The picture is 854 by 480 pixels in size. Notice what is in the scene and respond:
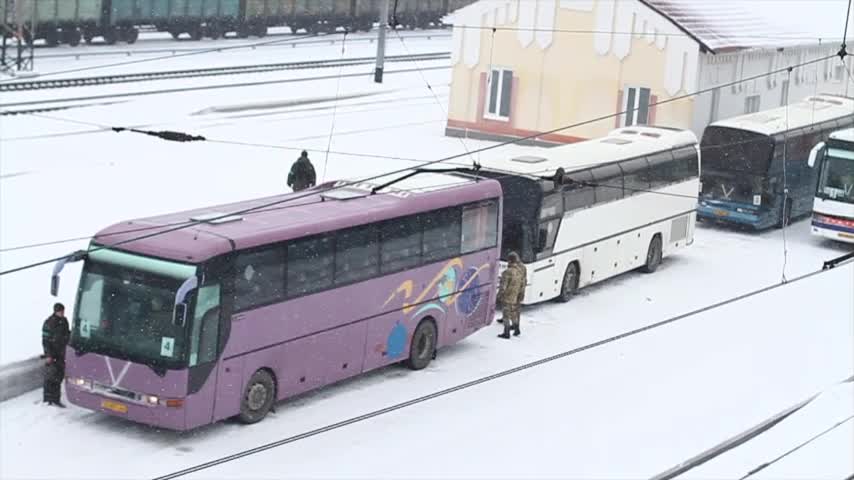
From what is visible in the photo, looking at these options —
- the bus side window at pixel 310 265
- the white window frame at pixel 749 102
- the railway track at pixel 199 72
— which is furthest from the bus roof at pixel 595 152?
the railway track at pixel 199 72

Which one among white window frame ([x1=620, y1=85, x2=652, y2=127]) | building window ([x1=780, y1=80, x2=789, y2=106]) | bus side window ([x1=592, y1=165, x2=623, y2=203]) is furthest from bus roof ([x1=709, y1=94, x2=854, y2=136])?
bus side window ([x1=592, y1=165, x2=623, y2=203])

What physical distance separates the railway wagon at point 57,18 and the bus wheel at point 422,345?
31.4 metres

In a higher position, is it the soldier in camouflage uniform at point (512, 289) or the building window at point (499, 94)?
the building window at point (499, 94)

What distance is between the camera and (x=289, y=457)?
16.7 meters

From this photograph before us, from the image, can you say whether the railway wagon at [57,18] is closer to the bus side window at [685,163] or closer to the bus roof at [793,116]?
the bus roof at [793,116]

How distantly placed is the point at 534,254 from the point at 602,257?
2.72 meters

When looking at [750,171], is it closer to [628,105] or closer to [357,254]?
[628,105]

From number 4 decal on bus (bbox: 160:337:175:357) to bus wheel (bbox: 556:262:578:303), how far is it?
9866mm

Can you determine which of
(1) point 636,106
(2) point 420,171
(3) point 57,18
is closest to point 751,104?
(1) point 636,106

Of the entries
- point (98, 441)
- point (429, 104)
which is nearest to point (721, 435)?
point (98, 441)

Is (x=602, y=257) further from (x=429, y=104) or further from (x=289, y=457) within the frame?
(x=429, y=104)

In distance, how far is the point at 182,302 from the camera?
Answer: 16.4 m

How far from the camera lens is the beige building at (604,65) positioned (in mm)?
37906

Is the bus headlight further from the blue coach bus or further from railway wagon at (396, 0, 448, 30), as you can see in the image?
railway wagon at (396, 0, 448, 30)
